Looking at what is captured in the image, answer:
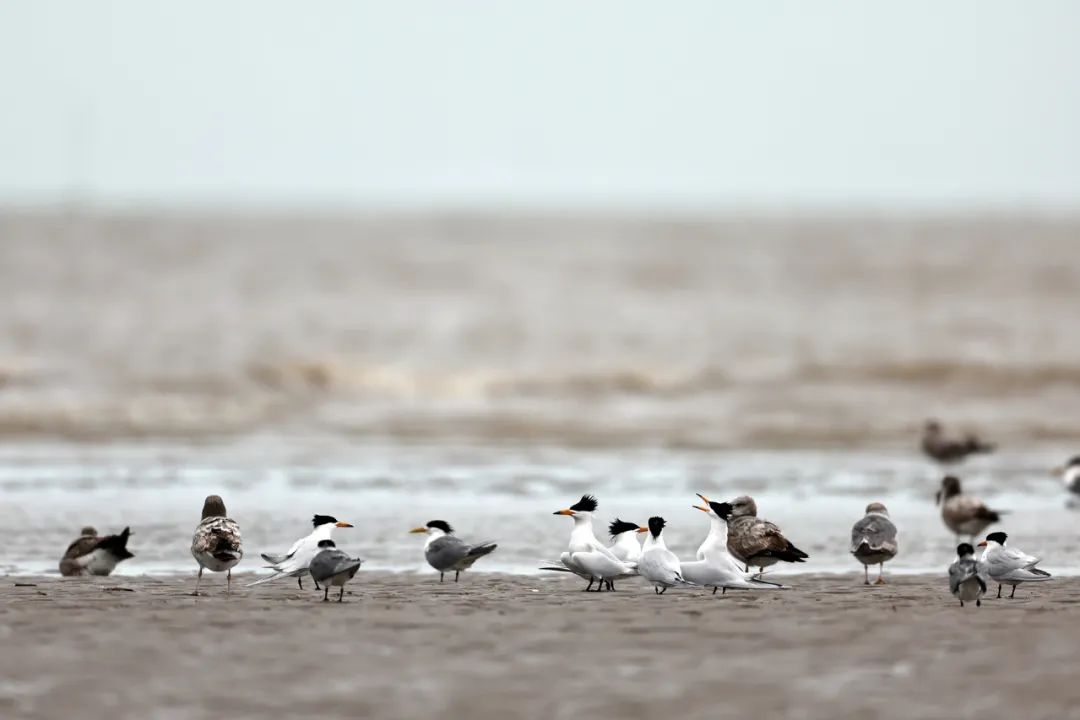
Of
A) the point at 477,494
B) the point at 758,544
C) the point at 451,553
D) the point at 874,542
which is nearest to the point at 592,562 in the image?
the point at 451,553

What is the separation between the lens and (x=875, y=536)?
35.1 feet

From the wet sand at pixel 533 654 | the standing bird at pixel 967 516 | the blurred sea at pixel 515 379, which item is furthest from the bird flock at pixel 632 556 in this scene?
the standing bird at pixel 967 516

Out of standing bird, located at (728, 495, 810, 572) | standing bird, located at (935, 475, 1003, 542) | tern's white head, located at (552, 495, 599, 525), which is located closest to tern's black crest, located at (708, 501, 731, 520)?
standing bird, located at (728, 495, 810, 572)

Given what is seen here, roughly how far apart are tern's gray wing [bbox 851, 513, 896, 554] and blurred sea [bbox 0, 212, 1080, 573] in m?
0.94

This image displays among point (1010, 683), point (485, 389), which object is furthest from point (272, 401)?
point (1010, 683)

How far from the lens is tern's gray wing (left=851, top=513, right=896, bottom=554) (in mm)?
10633

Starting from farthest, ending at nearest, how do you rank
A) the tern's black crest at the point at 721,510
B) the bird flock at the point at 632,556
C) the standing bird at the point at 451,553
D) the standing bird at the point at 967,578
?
the standing bird at the point at 451,553 < the tern's black crest at the point at 721,510 < the bird flock at the point at 632,556 < the standing bird at the point at 967,578

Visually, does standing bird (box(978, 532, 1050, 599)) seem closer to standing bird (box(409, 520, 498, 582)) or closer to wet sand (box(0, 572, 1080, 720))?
wet sand (box(0, 572, 1080, 720))

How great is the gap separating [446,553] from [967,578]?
3.39 meters

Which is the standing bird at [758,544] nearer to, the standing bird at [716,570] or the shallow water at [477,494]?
the standing bird at [716,570]

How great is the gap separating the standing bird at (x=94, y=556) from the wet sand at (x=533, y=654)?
70 centimetres

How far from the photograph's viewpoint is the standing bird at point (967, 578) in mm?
9195

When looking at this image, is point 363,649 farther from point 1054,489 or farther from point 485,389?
point 485,389

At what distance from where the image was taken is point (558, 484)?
1731cm
